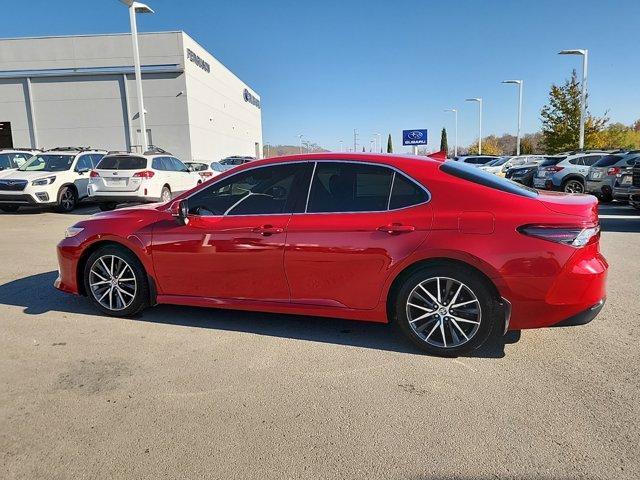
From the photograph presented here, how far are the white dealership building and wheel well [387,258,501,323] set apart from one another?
3388 centimetres

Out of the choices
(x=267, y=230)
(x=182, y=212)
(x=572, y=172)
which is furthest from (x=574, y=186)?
(x=182, y=212)

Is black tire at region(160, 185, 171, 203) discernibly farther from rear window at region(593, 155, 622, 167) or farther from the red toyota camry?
rear window at region(593, 155, 622, 167)

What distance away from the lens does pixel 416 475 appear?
2436 mm

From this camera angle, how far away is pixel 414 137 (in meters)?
23.3

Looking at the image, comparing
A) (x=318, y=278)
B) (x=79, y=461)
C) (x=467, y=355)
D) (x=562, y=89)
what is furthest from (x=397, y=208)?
(x=562, y=89)

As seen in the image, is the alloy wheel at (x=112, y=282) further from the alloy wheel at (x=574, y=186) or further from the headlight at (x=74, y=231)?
the alloy wheel at (x=574, y=186)

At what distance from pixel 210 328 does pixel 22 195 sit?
36.4ft

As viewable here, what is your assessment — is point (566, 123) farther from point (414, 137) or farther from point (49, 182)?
point (49, 182)

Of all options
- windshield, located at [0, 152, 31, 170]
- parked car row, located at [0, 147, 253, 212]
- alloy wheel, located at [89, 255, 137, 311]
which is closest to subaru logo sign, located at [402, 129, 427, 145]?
parked car row, located at [0, 147, 253, 212]

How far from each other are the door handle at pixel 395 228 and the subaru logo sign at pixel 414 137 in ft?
65.5

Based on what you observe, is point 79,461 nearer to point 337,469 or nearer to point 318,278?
point 337,469

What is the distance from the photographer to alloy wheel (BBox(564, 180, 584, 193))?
53.4 ft

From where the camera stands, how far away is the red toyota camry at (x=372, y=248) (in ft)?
11.6

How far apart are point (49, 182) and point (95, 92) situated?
1003 inches
